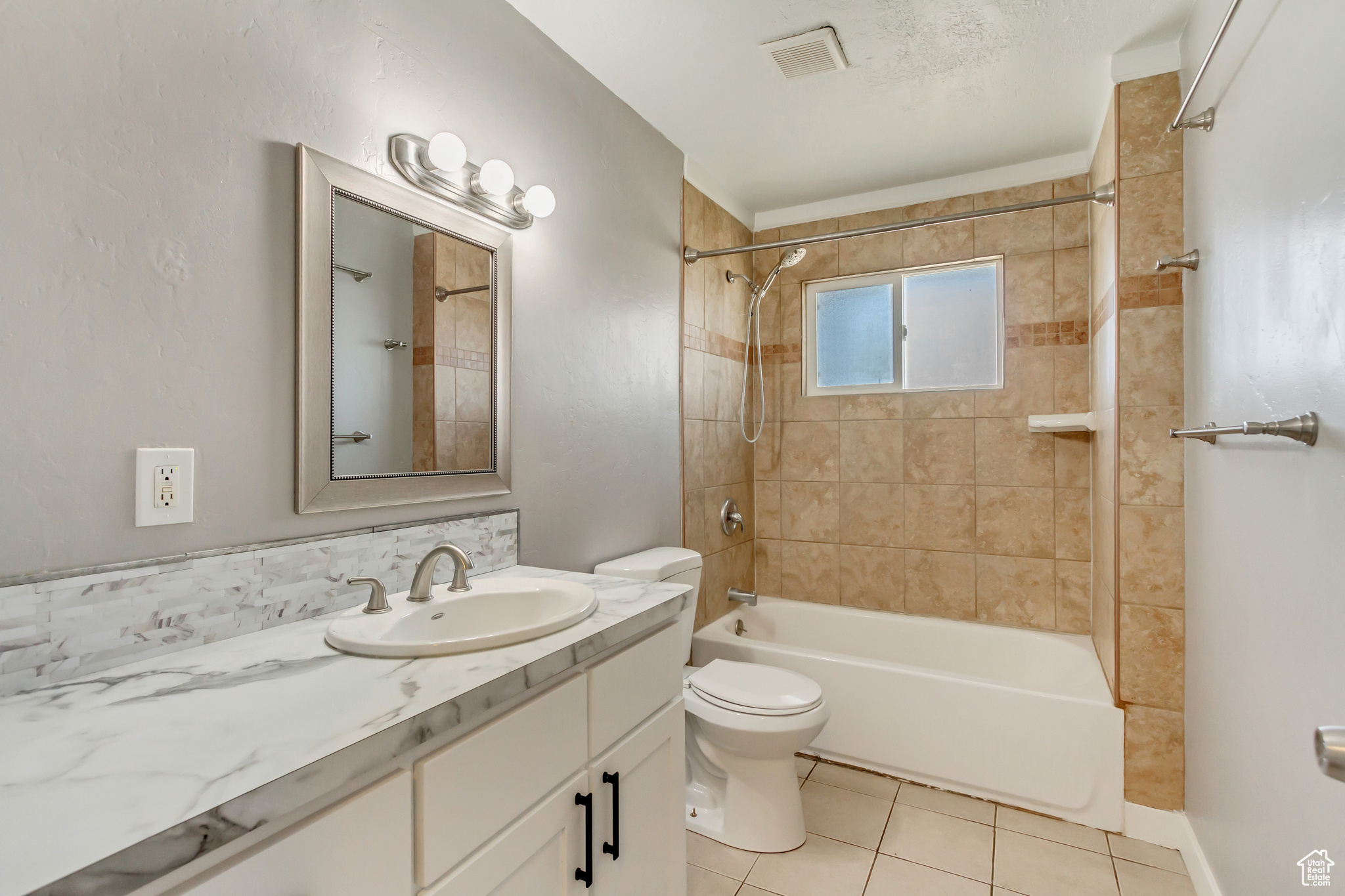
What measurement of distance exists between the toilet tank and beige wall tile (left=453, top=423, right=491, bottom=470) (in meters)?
0.58

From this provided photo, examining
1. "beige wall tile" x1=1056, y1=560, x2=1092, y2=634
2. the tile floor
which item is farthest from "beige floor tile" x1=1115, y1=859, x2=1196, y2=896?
"beige wall tile" x1=1056, y1=560, x2=1092, y2=634

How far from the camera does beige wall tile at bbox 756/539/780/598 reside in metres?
3.21

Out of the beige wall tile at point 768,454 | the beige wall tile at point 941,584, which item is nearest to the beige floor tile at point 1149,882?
the beige wall tile at point 941,584

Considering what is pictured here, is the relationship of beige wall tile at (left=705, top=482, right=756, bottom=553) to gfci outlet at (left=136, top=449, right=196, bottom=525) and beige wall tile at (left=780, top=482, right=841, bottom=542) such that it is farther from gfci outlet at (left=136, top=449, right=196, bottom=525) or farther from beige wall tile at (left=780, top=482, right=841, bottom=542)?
gfci outlet at (left=136, top=449, right=196, bottom=525)

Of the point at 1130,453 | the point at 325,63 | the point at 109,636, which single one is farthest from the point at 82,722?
the point at 1130,453

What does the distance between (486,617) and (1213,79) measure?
206cm

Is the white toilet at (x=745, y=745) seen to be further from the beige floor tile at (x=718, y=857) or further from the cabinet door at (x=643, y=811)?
the cabinet door at (x=643, y=811)

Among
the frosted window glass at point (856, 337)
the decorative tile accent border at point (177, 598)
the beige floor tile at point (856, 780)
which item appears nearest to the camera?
the decorative tile accent border at point (177, 598)

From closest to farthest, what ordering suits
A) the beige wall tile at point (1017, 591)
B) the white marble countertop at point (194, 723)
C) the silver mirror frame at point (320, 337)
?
1. the white marble countertop at point (194, 723)
2. the silver mirror frame at point (320, 337)
3. the beige wall tile at point (1017, 591)

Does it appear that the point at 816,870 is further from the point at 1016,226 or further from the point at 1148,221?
the point at 1016,226

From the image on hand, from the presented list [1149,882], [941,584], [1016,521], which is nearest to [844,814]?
[1149,882]

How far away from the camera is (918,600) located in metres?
2.91

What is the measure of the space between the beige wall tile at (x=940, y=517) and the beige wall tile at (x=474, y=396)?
2.01 metres

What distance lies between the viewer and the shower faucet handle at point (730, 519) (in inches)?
115
